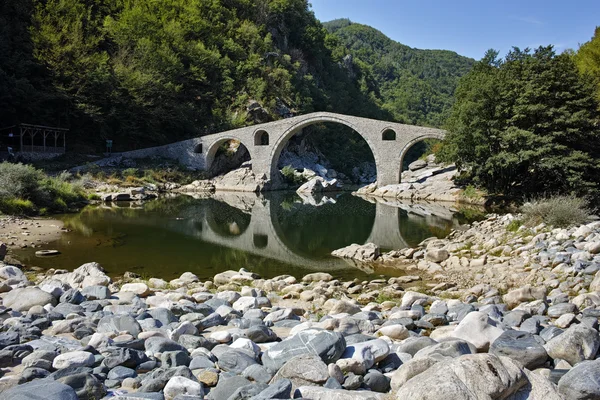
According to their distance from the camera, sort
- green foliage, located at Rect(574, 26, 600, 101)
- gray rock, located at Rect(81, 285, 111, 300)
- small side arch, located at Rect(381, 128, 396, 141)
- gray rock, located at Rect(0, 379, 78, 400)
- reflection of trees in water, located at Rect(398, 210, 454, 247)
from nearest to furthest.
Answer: gray rock, located at Rect(0, 379, 78, 400), gray rock, located at Rect(81, 285, 111, 300), reflection of trees in water, located at Rect(398, 210, 454, 247), green foliage, located at Rect(574, 26, 600, 101), small side arch, located at Rect(381, 128, 396, 141)

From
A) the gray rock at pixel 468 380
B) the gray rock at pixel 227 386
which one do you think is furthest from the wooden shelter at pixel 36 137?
the gray rock at pixel 468 380

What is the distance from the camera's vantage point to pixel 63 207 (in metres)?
17.1

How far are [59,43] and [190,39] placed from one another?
1294cm

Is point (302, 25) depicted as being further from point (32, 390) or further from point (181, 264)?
point (32, 390)

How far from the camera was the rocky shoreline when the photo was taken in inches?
106

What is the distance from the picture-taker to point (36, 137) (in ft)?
96.5

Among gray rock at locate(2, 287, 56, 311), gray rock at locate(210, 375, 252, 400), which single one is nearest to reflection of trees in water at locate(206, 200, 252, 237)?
gray rock at locate(2, 287, 56, 311)

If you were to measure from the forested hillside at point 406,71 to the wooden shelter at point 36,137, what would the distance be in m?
46.1

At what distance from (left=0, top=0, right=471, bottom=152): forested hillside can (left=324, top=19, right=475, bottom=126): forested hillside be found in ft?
56.1

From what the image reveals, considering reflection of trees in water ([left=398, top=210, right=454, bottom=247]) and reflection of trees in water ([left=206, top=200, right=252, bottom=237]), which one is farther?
reflection of trees in water ([left=206, top=200, right=252, bottom=237])

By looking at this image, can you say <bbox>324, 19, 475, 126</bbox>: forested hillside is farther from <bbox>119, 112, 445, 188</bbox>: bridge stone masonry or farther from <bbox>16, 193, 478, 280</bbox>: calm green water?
<bbox>16, 193, 478, 280</bbox>: calm green water

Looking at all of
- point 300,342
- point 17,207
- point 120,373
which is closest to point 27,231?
point 17,207

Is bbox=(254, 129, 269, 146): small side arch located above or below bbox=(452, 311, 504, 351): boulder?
above

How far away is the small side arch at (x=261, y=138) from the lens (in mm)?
33156
